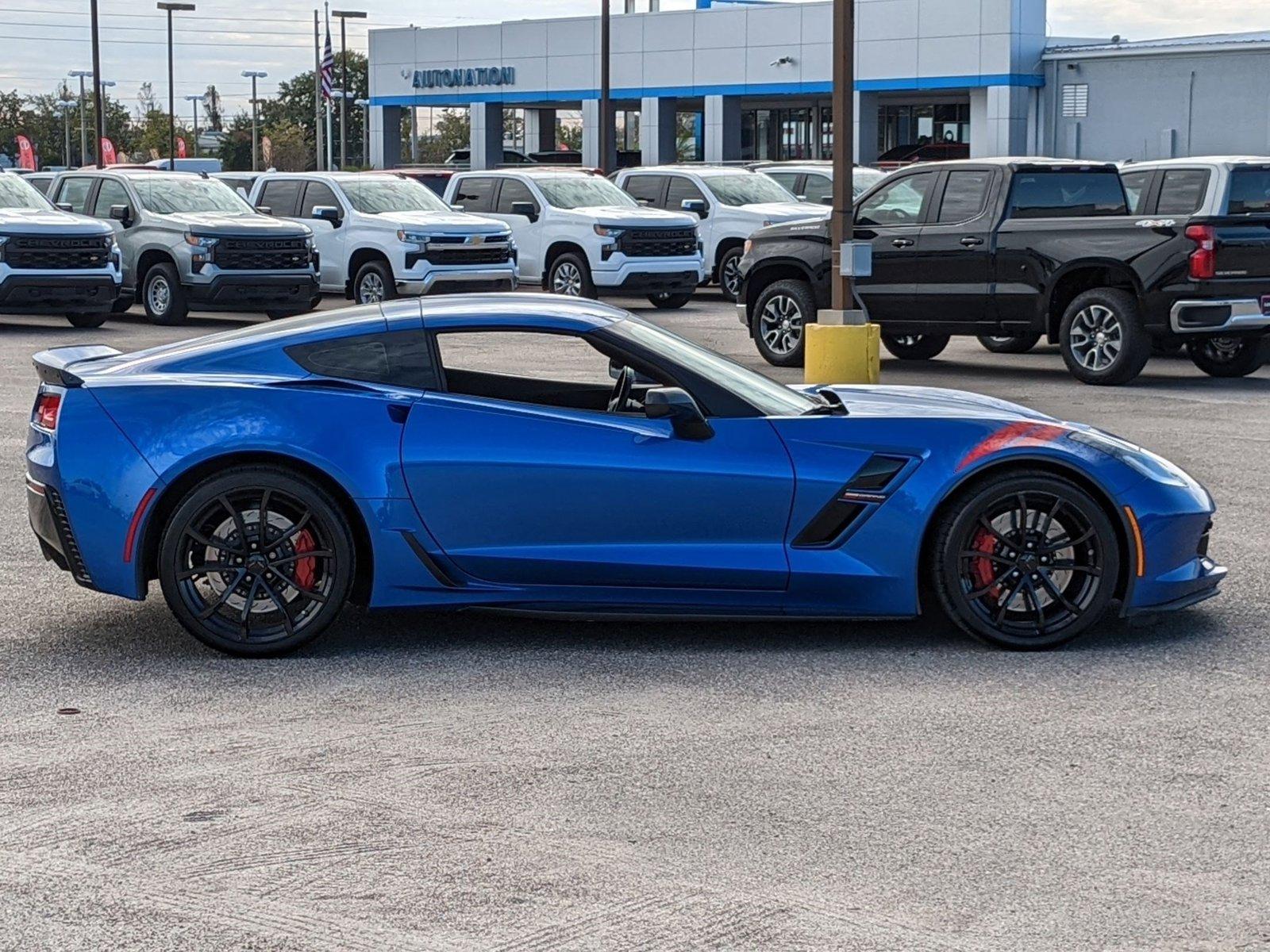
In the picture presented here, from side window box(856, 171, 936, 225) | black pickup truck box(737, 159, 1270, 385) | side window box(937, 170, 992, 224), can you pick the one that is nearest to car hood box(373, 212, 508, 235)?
black pickup truck box(737, 159, 1270, 385)

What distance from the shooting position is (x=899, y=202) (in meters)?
17.2

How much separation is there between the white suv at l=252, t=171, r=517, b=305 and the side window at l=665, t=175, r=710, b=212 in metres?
3.67

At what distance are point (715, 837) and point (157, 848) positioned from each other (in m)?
1.42

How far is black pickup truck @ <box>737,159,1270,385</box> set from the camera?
1551 cm

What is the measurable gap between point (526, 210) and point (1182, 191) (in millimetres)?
10877

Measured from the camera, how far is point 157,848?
477 cm

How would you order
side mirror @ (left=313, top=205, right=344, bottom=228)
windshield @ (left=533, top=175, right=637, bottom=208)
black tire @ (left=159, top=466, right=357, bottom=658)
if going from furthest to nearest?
windshield @ (left=533, top=175, right=637, bottom=208)
side mirror @ (left=313, top=205, right=344, bottom=228)
black tire @ (left=159, top=466, right=357, bottom=658)

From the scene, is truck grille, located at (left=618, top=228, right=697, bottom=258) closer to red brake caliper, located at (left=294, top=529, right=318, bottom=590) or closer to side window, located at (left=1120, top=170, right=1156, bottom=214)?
side window, located at (left=1120, top=170, right=1156, bottom=214)

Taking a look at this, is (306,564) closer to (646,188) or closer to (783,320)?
(783,320)

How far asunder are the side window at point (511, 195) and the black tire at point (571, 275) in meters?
0.95

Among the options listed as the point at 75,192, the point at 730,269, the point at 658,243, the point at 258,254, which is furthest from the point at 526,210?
the point at 75,192

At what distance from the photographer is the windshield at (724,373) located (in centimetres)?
706

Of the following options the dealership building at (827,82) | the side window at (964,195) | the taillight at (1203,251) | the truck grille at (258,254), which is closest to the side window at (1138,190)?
the side window at (964,195)

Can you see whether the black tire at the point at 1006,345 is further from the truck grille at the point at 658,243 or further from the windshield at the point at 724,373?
the windshield at the point at 724,373
